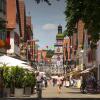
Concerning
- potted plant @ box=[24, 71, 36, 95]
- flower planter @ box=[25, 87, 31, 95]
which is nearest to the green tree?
potted plant @ box=[24, 71, 36, 95]

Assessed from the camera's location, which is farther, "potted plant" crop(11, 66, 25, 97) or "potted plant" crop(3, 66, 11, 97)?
"potted plant" crop(11, 66, 25, 97)

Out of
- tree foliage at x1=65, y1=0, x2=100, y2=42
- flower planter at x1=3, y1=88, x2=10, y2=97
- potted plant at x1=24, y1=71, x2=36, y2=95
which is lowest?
flower planter at x1=3, y1=88, x2=10, y2=97

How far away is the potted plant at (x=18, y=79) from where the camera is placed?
42.4 metres

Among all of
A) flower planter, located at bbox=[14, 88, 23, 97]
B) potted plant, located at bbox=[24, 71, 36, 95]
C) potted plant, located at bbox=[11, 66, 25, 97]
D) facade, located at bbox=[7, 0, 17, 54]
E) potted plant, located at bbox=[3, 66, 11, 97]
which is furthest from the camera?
facade, located at bbox=[7, 0, 17, 54]

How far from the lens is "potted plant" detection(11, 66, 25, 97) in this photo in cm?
4238

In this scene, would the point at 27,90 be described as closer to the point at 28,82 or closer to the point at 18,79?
the point at 28,82

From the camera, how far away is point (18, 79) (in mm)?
42500

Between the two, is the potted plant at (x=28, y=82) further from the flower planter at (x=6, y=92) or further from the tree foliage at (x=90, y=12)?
the tree foliage at (x=90, y=12)

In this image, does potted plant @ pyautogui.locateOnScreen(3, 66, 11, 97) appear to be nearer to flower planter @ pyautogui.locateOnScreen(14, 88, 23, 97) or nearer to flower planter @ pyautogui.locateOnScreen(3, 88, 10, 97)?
flower planter @ pyautogui.locateOnScreen(3, 88, 10, 97)

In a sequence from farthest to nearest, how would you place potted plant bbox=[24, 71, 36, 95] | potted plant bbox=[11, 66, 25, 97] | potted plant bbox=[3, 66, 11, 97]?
potted plant bbox=[24, 71, 36, 95]
potted plant bbox=[11, 66, 25, 97]
potted plant bbox=[3, 66, 11, 97]

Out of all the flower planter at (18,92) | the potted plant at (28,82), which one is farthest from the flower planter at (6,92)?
the potted plant at (28,82)

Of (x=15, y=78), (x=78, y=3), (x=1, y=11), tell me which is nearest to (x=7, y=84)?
(x=15, y=78)

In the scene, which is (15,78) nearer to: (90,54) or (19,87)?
(19,87)

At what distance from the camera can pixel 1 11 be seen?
67.4 meters
